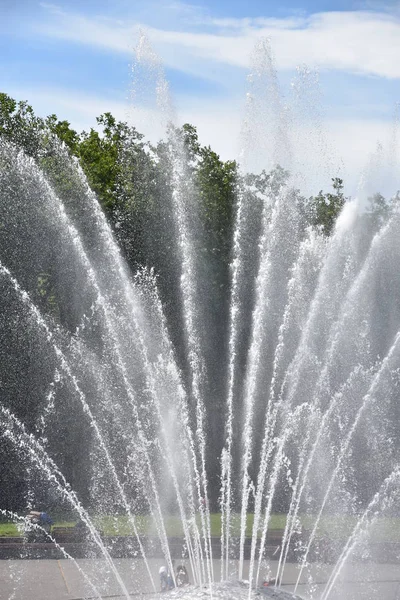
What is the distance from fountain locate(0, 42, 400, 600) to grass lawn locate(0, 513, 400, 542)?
0.12 metres

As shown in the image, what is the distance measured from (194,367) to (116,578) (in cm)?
1621

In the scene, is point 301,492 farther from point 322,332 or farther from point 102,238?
point 102,238

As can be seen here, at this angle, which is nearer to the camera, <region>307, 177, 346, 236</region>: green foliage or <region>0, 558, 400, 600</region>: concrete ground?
<region>0, 558, 400, 600</region>: concrete ground

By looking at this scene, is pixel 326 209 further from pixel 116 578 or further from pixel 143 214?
pixel 116 578

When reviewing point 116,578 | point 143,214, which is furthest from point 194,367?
point 116,578

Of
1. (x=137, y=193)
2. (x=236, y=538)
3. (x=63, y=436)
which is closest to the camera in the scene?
(x=236, y=538)

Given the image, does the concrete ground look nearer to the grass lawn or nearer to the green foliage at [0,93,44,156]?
the grass lawn

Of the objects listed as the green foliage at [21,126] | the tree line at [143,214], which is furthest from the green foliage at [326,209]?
the green foliage at [21,126]

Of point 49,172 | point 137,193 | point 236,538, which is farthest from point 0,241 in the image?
point 236,538

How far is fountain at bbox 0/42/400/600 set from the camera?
31.7m

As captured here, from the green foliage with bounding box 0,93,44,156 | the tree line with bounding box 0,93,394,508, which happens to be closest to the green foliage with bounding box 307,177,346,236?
the tree line with bounding box 0,93,394,508

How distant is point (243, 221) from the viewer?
41312 millimetres

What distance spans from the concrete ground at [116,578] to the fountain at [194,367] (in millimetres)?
1695

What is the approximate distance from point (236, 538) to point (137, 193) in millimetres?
16152
